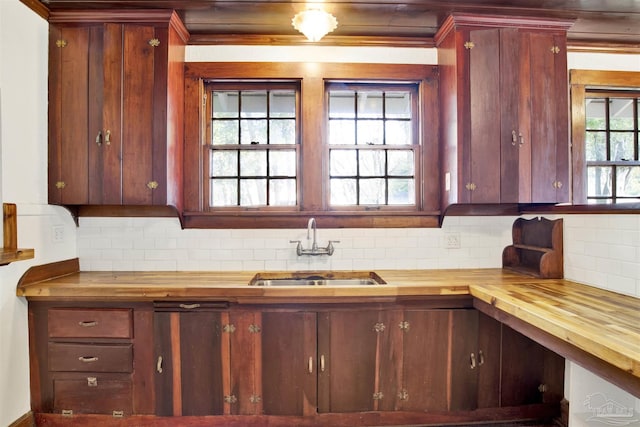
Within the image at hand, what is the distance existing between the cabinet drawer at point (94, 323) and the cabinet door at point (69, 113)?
0.73 m

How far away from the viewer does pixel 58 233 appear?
227cm

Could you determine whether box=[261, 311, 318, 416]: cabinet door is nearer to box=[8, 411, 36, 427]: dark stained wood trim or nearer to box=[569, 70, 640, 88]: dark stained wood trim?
box=[8, 411, 36, 427]: dark stained wood trim

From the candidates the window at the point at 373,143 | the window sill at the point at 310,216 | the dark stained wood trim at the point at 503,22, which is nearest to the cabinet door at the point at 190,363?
the window sill at the point at 310,216

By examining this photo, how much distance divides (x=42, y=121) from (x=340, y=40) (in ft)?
6.99

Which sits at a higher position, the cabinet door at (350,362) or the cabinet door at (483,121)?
the cabinet door at (483,121)

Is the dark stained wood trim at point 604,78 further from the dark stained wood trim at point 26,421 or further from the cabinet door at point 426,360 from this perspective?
the dark stained wood trim at point 26,421

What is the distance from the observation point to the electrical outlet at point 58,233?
2238 mm

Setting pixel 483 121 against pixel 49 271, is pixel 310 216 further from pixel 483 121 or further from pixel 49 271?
pixel 49 271

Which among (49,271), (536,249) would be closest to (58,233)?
(49,271)

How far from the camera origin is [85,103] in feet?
7.09

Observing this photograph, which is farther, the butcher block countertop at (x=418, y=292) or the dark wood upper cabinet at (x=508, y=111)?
the dark wood upper cabinet at (x=508, y=111)

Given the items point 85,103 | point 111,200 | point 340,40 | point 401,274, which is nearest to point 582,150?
point 401,274

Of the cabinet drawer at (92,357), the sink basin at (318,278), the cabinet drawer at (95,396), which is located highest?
the sink basin at (318,278)

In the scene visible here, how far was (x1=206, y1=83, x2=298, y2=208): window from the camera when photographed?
2559 millimetres
